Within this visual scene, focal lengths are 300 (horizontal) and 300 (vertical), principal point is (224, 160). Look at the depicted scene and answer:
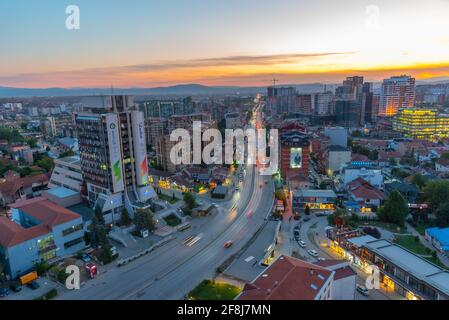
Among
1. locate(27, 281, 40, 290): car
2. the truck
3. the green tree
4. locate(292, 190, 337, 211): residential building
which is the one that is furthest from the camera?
locate(292, 190, 337, 211): residential building

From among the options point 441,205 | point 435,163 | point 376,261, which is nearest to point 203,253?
point 376,261

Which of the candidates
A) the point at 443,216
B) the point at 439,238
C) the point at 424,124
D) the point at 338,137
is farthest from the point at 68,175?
the point at 424,124

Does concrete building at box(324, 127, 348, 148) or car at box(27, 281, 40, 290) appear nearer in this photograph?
car at box(27, 281, 40, 290)

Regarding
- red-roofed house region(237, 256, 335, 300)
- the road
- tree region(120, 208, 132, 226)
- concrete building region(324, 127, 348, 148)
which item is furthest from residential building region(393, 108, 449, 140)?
tree region(120, 208, 132, 226)

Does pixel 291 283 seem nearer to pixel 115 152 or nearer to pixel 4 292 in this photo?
pixel 4 292

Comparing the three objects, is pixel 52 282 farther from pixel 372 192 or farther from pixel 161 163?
pixel 372 192

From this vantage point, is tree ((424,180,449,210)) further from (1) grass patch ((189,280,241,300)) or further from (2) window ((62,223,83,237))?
(2) window ((62,223,83,237))

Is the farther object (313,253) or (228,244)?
(228,244)
